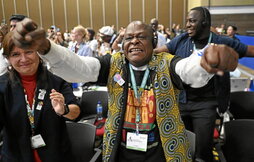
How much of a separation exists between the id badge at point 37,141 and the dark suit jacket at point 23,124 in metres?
0.02

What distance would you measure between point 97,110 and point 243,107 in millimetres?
1919

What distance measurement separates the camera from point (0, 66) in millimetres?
2277

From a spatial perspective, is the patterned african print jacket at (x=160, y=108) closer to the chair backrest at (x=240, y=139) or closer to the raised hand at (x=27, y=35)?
the raised hand at (x=27, y=35)

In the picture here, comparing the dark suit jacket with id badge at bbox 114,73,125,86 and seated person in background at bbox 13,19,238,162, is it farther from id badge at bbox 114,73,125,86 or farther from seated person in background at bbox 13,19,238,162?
id badge at bbox 114,73,125,86

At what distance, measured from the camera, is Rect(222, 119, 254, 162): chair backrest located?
2211mm

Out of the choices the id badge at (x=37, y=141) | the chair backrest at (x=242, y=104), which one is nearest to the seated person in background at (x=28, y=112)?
the id badge at (x=37, y=141)

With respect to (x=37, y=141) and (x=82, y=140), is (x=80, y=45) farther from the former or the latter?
(x=37, y=141)

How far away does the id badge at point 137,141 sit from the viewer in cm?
151

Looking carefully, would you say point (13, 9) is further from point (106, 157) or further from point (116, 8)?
point (106, 157)

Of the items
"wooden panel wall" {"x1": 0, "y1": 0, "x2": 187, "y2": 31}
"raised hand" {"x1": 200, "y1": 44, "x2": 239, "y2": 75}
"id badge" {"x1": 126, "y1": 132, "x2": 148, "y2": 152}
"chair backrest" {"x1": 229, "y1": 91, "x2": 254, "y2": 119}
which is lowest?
"chair backrest" {"x1": 229, "y1": 91, "x2": 254, "y2": 119}

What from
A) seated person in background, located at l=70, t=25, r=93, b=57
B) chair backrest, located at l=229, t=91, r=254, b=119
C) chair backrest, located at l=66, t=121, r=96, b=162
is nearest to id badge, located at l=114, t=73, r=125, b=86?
chair backrest, located at l=66, t=121, r=96, b=162

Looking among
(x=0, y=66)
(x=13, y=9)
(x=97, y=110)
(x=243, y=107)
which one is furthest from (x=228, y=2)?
(x=13, y=9)

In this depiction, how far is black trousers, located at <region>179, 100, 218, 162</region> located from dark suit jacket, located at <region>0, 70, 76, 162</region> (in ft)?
4.20

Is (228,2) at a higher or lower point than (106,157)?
higher
